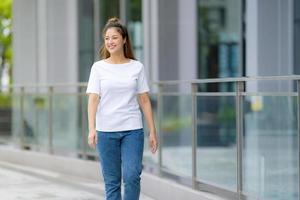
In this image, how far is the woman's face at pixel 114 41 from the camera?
5.28m

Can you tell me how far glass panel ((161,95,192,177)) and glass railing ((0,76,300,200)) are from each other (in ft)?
0.04

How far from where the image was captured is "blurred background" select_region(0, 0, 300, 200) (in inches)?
260

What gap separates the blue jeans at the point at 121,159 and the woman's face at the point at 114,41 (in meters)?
0.62

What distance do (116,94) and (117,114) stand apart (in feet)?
0.49

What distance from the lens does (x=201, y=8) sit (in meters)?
17.4

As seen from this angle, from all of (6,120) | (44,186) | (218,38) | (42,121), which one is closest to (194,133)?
(44,186)

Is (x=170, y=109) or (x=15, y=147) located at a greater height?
(x=170, y=109)

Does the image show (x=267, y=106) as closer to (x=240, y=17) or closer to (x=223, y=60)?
(x=240, y=17)

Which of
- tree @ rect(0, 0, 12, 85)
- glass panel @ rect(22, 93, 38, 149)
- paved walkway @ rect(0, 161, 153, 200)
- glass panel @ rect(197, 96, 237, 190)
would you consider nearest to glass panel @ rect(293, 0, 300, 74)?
glass panel @ rect(197, 96, 237, 190)

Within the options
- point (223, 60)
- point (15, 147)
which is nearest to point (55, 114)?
point (15, 147)

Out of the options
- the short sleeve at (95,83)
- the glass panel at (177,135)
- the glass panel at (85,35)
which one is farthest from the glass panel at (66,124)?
the glass panel at (85,35)

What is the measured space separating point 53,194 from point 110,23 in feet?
12.0

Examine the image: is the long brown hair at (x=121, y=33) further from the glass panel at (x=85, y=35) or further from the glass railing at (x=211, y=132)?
the glass panel at (x=85, y=35)

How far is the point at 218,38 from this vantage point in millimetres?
17828
